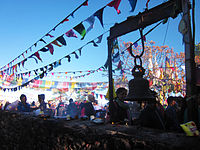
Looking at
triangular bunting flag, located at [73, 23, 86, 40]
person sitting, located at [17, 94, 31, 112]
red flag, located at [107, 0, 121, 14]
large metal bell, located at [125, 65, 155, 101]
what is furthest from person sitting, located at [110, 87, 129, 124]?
→ person sitting, located at [17, 94, 31, 112]

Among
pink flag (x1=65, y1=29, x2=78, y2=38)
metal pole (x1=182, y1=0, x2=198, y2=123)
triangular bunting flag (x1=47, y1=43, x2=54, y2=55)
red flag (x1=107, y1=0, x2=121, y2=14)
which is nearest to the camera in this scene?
metal pole (x1=182, y1=0, x2=198, y2=123)

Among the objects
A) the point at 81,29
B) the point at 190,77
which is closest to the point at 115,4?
the point at 81,29

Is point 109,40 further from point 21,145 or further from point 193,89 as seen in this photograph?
point 21,145

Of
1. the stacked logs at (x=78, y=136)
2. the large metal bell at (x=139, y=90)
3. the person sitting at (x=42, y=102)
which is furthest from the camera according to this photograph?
the person sitting at (x=42, y=102)

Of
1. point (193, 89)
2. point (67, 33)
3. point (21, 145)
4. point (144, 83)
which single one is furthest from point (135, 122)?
point (67, 33)

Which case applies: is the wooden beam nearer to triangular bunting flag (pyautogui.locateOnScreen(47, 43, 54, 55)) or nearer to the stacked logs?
the stacked logs

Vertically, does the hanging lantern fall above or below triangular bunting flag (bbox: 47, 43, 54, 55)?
below

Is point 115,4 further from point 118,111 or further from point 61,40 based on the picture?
point 61,40

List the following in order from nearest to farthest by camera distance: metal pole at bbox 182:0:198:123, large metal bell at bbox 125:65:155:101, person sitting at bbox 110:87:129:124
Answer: metal pole at bbox 182:0:198:123 < large metal bell at bbox 125:65:155:101 < person sitting at bbox 110:87:129:124

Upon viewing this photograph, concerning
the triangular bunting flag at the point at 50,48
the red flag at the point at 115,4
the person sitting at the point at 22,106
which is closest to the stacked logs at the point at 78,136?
the person sitting at the point at 22,106

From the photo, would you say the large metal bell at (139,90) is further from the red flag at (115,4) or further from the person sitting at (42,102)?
the person sitting at (42,102)


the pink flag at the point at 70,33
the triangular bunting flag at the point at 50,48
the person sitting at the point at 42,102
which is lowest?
the person sitting at the point at 42,102

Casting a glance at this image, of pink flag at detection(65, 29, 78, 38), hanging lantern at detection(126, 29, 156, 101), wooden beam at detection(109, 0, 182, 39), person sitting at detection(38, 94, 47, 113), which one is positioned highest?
pink flag at detection(65, 29, 78, 38)

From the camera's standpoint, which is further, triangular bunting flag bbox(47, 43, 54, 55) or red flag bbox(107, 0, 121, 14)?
triangular bunting flag bbox(47, 43, 54, 55)
